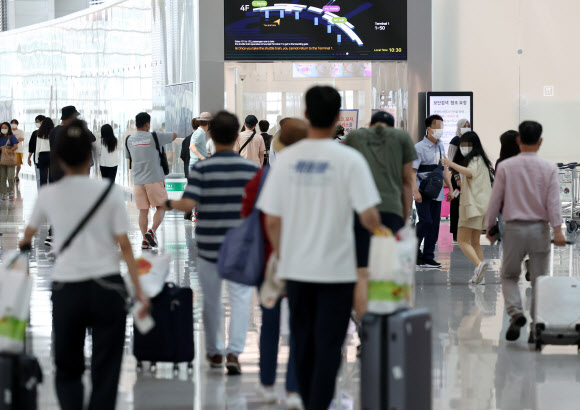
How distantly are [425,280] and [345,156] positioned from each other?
6129 mm

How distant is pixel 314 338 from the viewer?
431 centimetres

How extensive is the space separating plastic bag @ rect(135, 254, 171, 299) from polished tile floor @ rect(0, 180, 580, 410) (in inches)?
21.0

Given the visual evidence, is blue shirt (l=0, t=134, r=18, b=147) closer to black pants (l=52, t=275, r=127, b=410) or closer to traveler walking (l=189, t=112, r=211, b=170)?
traveler walking (l=189, t=112, r=211, b=170)

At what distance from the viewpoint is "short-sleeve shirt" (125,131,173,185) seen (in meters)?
11.7

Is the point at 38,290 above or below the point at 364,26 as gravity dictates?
below

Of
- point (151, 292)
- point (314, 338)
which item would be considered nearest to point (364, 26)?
point (151, 292)

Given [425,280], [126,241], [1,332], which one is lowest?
[425,280]

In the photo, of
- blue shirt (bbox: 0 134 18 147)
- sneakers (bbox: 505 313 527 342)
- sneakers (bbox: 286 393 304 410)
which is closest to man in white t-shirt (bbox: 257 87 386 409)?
sneakers (bbox: 286 393 304 410)

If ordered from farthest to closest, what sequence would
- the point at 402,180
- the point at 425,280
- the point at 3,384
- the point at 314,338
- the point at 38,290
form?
the point at 425,280, the point at 38,290, the point at 402,180, the point at 314,338, the point at 3,384

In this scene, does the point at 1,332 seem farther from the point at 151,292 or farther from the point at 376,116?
the point at 376,116

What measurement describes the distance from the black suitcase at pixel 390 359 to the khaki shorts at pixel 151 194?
7.77 meters

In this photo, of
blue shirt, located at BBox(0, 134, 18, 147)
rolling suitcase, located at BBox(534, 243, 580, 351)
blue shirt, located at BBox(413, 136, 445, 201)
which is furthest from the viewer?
blue shirt, located at BBox(0, 134, 18, 147)

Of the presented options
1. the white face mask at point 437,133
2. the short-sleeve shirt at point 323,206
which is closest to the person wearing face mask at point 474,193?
the white face mask at point 437,133

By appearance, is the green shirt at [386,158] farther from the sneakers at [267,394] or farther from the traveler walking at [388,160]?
the sneakers at [267,394]
